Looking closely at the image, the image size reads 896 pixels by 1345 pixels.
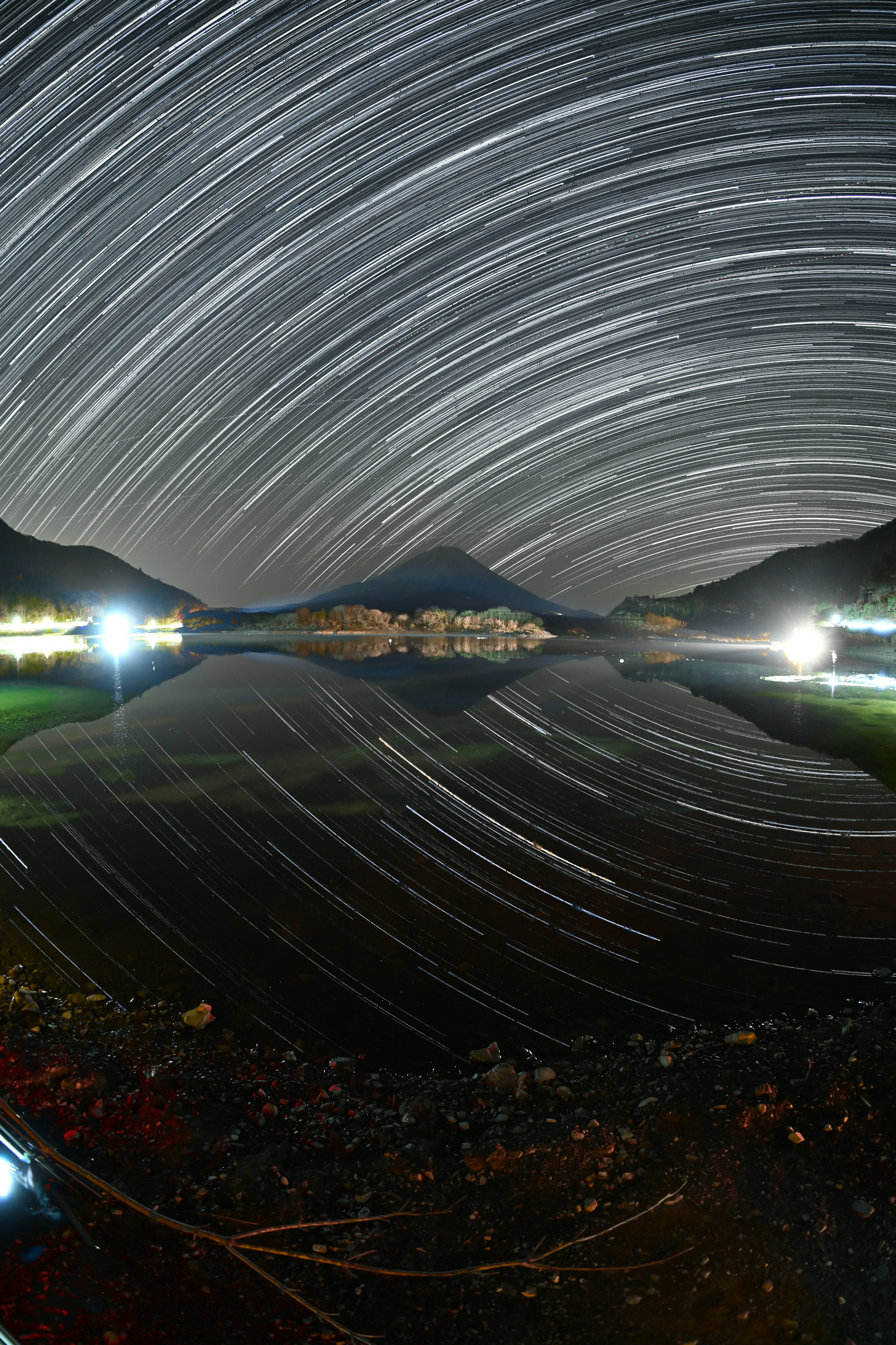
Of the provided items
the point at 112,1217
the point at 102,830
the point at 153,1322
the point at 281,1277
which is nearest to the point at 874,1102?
the point at 281,1277

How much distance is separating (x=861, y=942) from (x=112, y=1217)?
8.74 metres

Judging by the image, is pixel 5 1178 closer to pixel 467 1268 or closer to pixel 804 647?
pixel 467 1268

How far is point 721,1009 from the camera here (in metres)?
6.62

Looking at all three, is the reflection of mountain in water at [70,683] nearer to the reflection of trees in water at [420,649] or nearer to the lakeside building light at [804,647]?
the reflection of trees in water at [420,649]

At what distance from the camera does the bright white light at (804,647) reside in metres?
74.3

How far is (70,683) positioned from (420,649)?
78.1 metres

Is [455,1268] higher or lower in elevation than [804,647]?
lower

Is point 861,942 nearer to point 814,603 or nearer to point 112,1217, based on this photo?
point 112,1217

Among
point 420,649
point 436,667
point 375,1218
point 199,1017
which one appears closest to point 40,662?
point 436,667

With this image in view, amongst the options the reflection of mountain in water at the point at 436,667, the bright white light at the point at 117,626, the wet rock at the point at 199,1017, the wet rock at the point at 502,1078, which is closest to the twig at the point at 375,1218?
the wet rock at the point at 502,1078

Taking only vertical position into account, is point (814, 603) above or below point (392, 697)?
above

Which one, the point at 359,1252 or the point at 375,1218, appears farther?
the point at 375,1218

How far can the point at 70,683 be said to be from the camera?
39281mm

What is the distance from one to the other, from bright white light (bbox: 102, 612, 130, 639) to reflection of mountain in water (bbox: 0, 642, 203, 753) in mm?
57600
